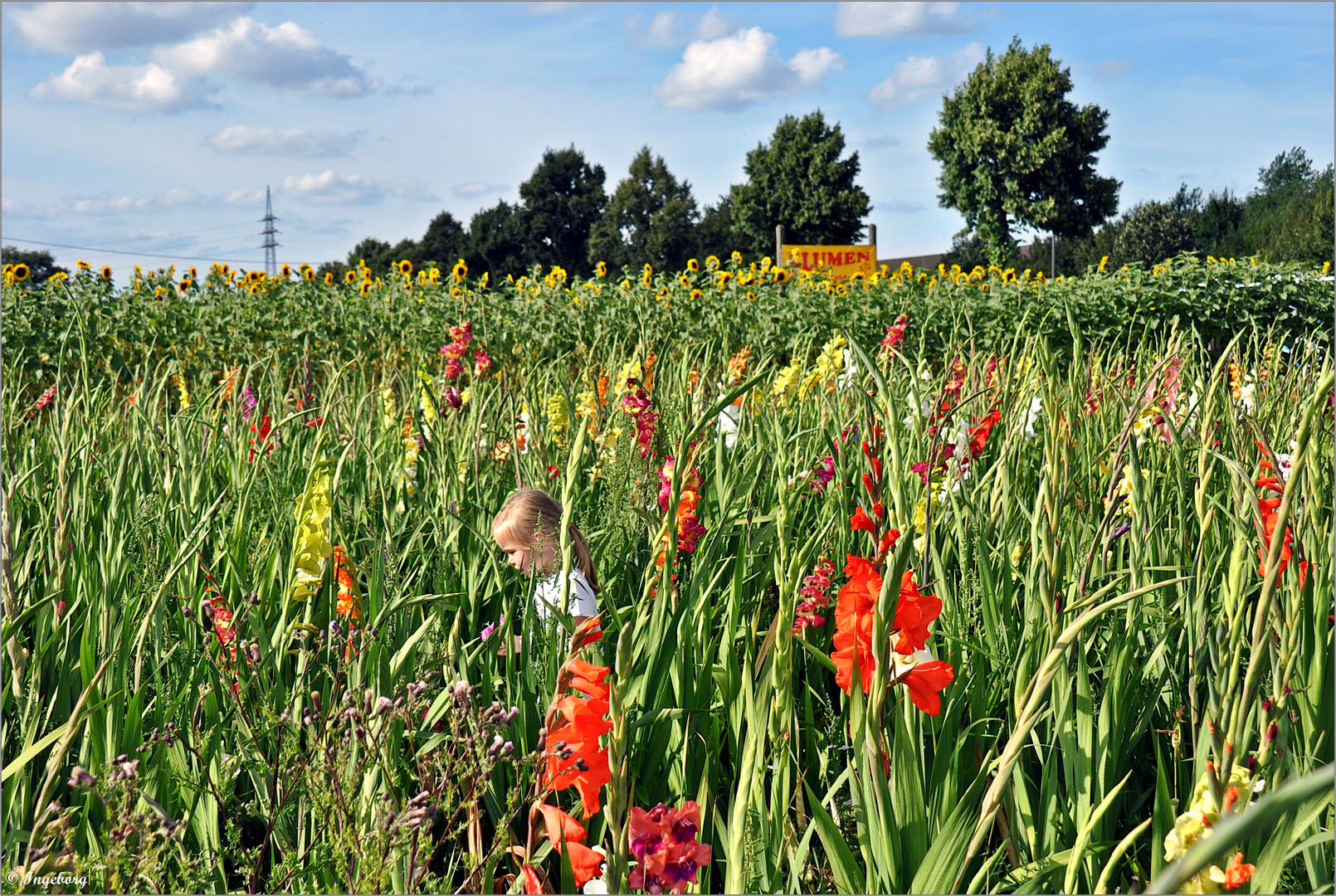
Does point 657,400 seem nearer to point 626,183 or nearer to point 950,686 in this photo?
point 950,686

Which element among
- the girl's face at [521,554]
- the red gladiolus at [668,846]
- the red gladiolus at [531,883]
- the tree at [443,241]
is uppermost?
the tree at [443,241]

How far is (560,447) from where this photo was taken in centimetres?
278

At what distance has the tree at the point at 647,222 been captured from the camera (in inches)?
1618

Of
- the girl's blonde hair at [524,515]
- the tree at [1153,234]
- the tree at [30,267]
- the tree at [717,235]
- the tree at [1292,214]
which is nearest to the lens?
the girl's blonde hair at [524,515]

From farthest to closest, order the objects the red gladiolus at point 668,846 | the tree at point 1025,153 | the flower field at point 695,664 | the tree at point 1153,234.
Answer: the tree at point 1153,234, the tree at point 1025,153, the flower field at point 695,664, the red gladiolus at point 668,846

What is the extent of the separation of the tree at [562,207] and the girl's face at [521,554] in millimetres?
42099

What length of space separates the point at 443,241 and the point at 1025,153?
27.2m

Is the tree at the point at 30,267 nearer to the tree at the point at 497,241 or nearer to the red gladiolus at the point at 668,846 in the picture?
the red gladiolus at the point at 668,846

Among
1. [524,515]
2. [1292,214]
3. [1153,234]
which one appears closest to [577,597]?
[524,515]

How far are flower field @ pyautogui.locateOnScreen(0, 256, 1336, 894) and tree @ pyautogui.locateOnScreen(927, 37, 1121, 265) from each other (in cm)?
2951

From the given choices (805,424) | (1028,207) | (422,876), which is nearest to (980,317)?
(805,424)

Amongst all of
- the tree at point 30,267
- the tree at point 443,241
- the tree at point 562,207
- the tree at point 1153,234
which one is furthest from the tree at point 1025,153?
the tree at point 30,267

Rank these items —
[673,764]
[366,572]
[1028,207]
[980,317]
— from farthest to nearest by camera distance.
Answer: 1. [1028,207]
2. [980,317]
3. [366,572]
4. [673,764]

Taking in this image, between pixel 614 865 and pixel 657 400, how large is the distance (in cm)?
138
